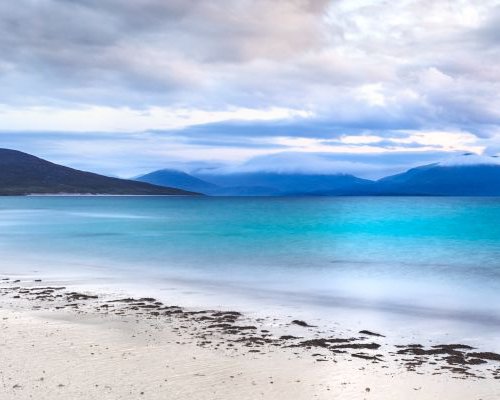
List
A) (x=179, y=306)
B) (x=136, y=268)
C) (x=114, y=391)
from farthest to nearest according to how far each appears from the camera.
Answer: (x=136, y=268) < (x=179, y=306) < (x=114, y=391)

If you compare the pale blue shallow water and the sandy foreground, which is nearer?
the sandy foreground

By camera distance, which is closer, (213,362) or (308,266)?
(213,362)

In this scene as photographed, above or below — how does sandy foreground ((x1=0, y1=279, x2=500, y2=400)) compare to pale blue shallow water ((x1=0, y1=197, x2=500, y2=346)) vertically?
above

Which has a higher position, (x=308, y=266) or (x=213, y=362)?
(x=213, y=362)

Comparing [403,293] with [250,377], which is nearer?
[250,377]

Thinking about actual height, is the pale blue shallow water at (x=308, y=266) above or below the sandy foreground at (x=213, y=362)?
below

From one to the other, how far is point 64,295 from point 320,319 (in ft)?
40.7

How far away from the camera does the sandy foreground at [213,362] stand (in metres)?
13.4

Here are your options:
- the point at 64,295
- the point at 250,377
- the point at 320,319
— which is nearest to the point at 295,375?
the point at 250,377

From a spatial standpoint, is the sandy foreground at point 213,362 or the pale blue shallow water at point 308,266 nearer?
the sandy foreground at point 213,362

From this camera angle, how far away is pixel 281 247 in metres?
58.8

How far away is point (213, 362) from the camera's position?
51.5 feet

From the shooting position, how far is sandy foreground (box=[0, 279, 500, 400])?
44.1ft

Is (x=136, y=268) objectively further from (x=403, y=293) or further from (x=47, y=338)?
(x=47, y=338)
